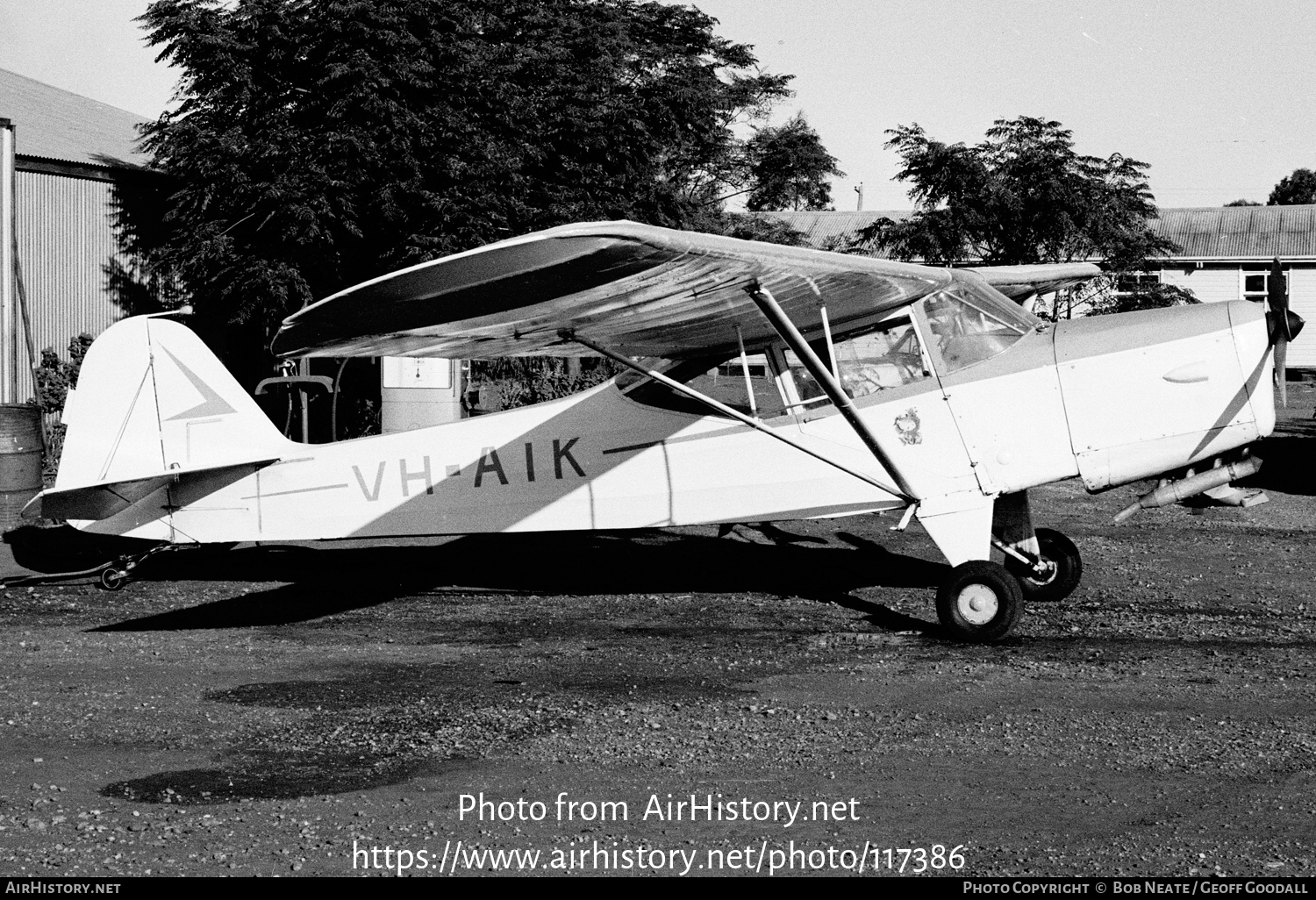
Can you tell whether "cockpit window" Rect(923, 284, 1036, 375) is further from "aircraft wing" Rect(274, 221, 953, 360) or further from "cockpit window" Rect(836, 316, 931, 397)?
"aircraft wing" Rect(274, 221, 953, 360)

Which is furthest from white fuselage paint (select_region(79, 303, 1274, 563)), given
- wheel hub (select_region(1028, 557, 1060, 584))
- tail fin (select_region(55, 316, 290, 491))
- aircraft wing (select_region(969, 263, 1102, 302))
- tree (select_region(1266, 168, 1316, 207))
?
tree (select_region(1266, 168, 1316, 207))

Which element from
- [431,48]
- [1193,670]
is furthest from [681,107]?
[1193,670]

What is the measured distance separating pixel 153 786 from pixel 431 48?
1629 cm

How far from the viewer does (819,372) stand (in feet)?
26.2

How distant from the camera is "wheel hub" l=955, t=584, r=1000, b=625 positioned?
8.40 meters

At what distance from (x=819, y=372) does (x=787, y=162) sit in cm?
4585

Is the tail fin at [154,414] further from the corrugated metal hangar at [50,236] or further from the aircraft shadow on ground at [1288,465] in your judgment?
the aircraft shadow on ground at [1288,465]

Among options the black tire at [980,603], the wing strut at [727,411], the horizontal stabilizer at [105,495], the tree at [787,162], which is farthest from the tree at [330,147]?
the tree at [787,162]

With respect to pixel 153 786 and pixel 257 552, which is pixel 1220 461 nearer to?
pixel 153 786

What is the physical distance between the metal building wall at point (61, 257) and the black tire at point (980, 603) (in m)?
16.8

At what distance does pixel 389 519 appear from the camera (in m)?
9.88

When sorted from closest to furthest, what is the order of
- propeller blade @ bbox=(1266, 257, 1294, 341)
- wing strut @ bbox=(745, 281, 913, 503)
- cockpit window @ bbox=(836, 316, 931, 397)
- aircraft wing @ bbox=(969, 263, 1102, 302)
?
wing strut @ bbox=(745, 281, 913, 503)
propeller blade @ bbox=(1266, 257, 1294, 341)
cockpit window @ bbox=(836, 316, 931, 397)
aircraft wing @ bbox=(969, 263, 1102, 302)

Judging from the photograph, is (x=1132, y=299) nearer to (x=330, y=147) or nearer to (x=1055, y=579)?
(x=330, y=147)

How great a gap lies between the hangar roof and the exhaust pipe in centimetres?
1793
